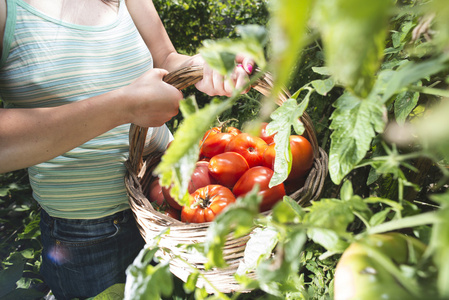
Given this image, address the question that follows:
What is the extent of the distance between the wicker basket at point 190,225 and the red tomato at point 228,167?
201 millimetres

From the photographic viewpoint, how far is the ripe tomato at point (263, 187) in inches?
29.3

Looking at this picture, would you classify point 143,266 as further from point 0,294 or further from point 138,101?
point 0,294

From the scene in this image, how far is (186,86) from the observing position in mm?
762

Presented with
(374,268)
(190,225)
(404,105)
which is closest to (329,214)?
(374,268)

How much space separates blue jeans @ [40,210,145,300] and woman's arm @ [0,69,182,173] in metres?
0.30

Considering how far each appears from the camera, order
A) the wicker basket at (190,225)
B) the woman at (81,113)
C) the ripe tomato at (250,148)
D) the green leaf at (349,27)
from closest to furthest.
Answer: the green leaf at (349,27)
the wicker basket at (190,225)
the woman at (81,113)
the ripe tomato at (250,148)

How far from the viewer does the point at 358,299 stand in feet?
0.59

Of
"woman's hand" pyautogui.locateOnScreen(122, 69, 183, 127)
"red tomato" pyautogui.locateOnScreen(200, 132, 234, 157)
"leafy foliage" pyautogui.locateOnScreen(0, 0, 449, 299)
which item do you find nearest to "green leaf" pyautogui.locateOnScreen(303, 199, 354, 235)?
"leafy foliage" pyautogui.locateOnScreen(0, 0, 449, 299)

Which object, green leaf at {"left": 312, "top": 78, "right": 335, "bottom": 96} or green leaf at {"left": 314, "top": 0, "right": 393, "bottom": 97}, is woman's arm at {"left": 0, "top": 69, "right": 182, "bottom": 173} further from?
green leaf at {"left": 314, "top": 0, "right": 393, "bottom": 97}

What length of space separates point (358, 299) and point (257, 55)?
152 mm

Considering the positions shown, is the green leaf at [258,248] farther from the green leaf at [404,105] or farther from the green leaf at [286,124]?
the green leaf at [404,105]

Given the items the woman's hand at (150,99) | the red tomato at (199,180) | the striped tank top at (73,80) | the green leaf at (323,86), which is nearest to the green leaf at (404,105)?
the green leaf at (323,86)

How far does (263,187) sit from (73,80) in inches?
23.2

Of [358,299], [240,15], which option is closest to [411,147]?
[358,299]
